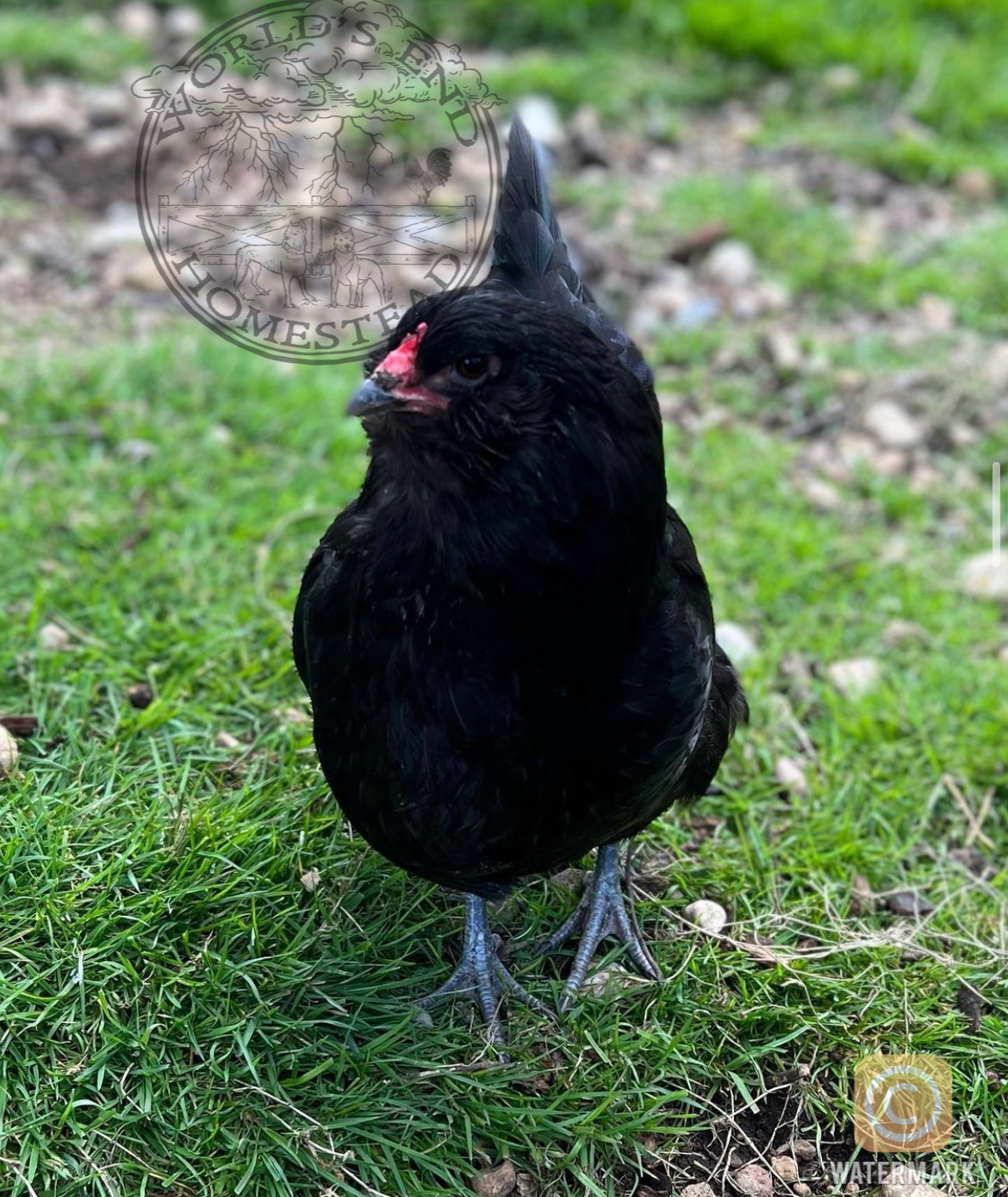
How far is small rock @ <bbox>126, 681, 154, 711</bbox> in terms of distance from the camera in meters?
3.10

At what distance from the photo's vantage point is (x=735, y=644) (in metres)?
3.61

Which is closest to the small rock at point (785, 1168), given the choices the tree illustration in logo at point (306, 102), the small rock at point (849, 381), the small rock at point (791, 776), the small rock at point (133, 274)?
the small rock at point (791, 776)

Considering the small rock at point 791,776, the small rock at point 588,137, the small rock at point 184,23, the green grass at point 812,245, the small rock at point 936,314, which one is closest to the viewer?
the small rock at point 791,776

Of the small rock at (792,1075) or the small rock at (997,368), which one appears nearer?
the small rock at (792,1075)

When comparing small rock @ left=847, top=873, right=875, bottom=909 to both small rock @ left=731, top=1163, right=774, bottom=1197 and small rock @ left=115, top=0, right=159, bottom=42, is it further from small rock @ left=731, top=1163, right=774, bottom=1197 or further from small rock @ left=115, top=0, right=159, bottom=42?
small rock @ left=115, top=0, right=159, bottom=42

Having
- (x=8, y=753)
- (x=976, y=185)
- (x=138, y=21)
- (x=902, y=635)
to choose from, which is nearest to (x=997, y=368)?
(x=976, y=185)

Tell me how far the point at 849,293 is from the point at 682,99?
168 cm

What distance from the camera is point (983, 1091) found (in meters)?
2.52

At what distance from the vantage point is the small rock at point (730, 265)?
5.24m

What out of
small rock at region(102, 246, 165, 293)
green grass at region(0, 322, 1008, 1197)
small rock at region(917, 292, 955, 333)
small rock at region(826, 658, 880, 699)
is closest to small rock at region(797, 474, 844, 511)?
green grass at region(0, 322, 1008, 1197)

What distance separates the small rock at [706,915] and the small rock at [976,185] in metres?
4.19

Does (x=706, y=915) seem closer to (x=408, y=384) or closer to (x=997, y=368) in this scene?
(x=408, y=384)

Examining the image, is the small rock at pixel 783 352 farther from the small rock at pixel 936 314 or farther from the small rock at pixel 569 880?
the small rock at pixel 569 880

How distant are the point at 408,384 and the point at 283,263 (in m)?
2.97
